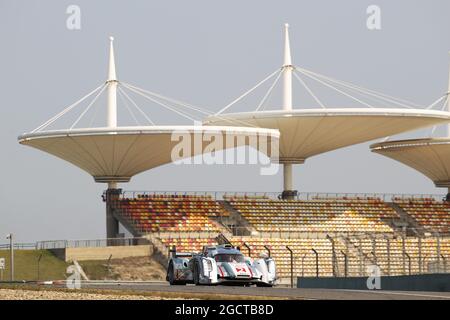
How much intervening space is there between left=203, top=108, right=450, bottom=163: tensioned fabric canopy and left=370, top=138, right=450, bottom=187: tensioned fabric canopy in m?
8.57

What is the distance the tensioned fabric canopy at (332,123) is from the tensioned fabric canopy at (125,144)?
2.25 meters

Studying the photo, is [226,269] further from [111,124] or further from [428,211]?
[428,211]

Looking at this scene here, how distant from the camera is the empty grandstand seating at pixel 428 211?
98.8 meters

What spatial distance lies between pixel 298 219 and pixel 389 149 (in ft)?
45.2

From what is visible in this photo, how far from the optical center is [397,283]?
137 feet

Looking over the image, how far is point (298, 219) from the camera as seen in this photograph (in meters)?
93.2

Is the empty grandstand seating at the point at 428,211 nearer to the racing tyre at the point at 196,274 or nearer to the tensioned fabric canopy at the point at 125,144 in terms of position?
the tensioned fabric canopy at the point at 125,144

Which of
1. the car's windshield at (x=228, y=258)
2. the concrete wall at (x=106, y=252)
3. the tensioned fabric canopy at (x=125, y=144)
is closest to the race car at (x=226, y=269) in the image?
the car's windshield at (x=228, y=258)

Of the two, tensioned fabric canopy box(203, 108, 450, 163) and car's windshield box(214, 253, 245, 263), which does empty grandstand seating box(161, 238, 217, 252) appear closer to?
tensioned fabric canopy box(203, 108, 450, 163)

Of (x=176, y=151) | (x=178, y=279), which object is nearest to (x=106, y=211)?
(x=176, y=151)

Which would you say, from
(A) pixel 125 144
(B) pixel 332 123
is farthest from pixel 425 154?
(A) pixel 125 144

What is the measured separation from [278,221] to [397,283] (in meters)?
50.8

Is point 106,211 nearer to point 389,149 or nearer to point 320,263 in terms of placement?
point 320,263
